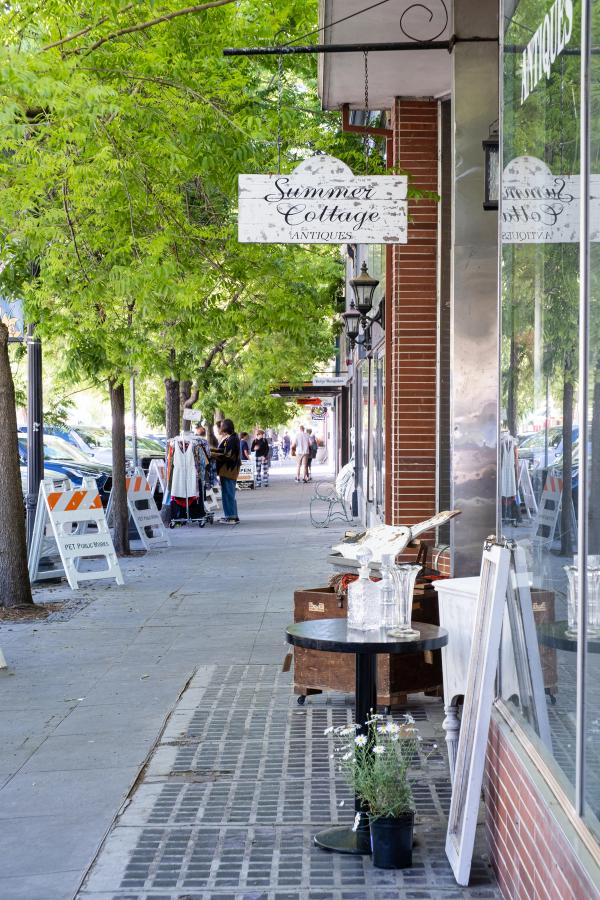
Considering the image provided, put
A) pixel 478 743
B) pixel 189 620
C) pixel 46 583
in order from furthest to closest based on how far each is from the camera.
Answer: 1. pixel 46 583
2. pixel 189 620
3. pixel 478 743

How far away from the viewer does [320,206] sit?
25.4 ft

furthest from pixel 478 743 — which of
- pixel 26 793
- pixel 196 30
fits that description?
pixel 196 30

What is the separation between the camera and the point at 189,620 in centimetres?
1073

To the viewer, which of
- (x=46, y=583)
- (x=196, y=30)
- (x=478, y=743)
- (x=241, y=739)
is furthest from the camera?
(x=46, y=583)

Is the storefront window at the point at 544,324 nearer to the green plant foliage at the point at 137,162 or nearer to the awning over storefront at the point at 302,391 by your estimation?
the green plant foliage at the point at 137,162

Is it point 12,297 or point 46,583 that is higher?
point 12,297

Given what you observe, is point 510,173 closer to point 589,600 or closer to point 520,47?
point 520,47

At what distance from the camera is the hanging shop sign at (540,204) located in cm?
326

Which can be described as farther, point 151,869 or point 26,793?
point 26,793

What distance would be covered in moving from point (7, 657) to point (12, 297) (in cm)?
442

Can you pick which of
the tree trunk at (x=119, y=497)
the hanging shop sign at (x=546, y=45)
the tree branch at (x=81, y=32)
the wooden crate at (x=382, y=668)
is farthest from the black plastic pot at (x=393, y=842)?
the tree trunk at (x=119, y=497)

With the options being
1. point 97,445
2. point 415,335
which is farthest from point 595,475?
point 97,445

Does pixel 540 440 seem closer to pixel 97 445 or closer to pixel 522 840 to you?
pixel 522 840

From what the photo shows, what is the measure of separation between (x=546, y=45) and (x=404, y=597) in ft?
8.33
